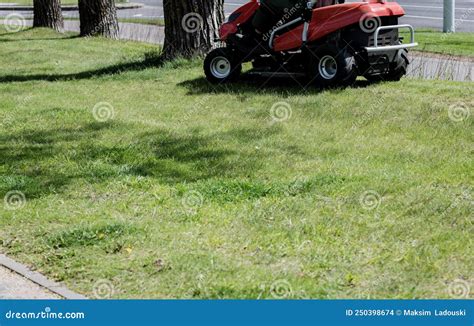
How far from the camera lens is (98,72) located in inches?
566

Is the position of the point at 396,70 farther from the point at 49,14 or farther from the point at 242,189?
the point at 49,14

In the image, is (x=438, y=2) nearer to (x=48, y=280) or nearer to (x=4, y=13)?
(x=4, y=13)

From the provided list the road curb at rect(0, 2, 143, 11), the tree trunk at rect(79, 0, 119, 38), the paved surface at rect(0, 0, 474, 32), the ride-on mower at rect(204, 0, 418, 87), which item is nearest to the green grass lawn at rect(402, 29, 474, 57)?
the paved surface at rect(0, 0, 474, 32)

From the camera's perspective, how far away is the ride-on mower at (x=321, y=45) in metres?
11.3

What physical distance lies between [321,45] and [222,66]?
1713 millimetres

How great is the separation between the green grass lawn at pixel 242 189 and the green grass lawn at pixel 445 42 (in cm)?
439

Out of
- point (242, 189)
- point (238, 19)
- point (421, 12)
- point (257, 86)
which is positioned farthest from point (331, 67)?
point (421, 12)

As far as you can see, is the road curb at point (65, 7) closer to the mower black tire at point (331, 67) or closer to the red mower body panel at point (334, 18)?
the red mower body panel at point (334, 18)

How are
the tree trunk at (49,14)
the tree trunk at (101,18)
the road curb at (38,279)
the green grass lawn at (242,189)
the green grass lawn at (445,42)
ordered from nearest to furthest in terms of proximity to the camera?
the road curb at (38,279)
the green grass lawn at (242,189)
the green grass lawn at (445,42)
the tree trunk at (101,18)
the tree trunk at (49,14)

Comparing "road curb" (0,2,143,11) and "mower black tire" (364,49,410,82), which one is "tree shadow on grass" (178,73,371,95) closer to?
"mower black tire" (364,49,410,82)

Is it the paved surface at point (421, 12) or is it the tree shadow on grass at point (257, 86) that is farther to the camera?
the paved surface at point (421, 12)

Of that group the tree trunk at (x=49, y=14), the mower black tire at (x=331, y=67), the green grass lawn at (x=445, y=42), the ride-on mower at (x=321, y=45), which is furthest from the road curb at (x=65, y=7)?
the mower black tire at (x=331, y=67)

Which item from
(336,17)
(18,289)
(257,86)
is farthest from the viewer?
(257,86)

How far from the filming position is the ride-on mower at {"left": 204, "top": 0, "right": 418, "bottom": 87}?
444 inches
